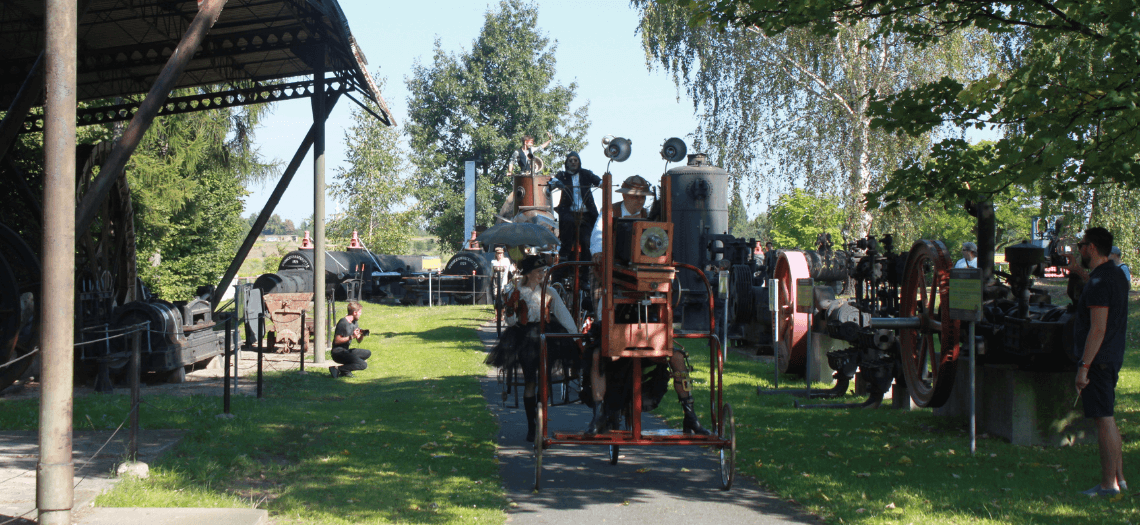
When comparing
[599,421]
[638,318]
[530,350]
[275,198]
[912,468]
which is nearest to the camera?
[638,318]

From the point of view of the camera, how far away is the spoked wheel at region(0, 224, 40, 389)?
10408 millimetres

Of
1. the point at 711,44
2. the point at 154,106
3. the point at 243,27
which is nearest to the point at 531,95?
the point at 711,44

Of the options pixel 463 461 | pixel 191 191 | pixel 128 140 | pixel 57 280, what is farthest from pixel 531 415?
pixel 191 191

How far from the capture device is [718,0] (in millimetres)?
8891

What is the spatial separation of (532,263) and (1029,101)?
13.9ft

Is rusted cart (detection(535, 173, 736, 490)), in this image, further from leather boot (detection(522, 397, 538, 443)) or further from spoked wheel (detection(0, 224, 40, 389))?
spoked wheel (detection(0, 224, 40, 389))

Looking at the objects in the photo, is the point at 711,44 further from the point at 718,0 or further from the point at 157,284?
the point at 718,0

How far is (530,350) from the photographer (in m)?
8.38

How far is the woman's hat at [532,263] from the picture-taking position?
8391mm

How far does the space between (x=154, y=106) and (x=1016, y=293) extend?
8.46 meters

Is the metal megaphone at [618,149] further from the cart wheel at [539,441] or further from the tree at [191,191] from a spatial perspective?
the tree at [191,191]

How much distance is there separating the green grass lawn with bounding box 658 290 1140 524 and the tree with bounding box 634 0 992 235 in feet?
53.8

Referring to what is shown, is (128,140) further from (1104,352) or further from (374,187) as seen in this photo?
(374,187)

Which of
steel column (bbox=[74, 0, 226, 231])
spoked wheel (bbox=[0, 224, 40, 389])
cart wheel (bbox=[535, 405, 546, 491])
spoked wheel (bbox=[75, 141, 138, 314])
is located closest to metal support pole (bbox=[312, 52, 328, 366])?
spoked wheel (bbox=[75, 141, 138, 314])
